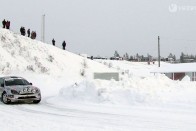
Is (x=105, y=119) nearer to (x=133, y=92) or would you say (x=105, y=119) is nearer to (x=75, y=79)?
(x=133, y=92)

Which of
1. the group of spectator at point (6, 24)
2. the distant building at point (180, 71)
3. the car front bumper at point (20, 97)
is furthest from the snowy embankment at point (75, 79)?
the distant building at point (180, 71)

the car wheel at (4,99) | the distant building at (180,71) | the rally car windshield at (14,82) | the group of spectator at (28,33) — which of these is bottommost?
the car wheel at (4,99)

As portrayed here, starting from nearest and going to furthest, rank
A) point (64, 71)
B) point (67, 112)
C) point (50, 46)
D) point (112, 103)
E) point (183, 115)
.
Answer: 1. point (183, 115)
2. point (67, 112)
3. point (112, 103)
4. point (64, 71)
5. point (50, 46)

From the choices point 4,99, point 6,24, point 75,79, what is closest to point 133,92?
point 4,99

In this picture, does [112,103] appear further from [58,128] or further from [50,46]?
[50,46]

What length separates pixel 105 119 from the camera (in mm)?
12914

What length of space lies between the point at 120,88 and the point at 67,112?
3.69 meters

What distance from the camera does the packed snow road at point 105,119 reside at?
36.5ft

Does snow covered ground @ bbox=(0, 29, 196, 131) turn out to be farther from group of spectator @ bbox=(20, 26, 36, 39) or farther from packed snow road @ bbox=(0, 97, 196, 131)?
group of spectator @ bbox=(20, 26, 36, 39)

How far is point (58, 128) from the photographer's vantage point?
10812 mm

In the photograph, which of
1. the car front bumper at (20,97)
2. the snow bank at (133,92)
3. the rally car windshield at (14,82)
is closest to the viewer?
the snow bank at (133,92)

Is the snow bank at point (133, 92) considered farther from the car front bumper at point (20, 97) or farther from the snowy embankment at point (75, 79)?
the car front bumper at point (20, 97)

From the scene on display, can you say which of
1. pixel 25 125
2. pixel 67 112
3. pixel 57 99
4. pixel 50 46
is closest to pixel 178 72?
pixel 50 46

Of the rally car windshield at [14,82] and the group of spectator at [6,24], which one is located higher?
the group of spectator at [6,24]
